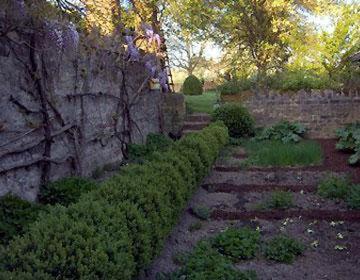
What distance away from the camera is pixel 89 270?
263cm

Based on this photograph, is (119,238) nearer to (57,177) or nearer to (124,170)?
(124,170)

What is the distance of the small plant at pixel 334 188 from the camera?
684 cm

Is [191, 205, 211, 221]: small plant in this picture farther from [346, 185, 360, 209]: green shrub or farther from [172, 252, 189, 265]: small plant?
[346, 185, 360, 209]: green shrub

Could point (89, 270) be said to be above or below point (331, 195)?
above

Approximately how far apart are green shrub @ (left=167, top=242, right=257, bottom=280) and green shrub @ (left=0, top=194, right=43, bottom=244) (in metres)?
1.52

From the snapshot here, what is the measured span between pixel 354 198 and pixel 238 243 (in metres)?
2.30

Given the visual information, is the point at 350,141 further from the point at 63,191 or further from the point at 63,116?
the point at 63,191

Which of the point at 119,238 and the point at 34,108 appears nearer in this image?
the point at 119,238

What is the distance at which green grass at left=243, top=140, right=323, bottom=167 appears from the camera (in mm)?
9359

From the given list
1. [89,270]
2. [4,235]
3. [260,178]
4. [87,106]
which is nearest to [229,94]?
[260,178]

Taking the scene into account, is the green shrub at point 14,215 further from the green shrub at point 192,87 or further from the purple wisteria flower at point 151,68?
the green shrub at point 192,87

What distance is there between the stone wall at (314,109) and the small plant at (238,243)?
8.00 meters

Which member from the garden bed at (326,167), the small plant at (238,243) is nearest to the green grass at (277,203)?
the small plant at (238,243)

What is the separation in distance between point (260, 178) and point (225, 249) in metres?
3.68
